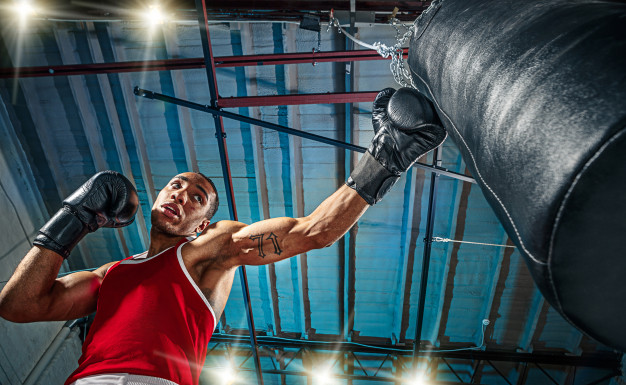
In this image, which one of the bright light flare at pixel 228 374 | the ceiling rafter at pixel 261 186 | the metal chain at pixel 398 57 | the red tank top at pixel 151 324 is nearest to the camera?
the red tank top at pixel 151 324

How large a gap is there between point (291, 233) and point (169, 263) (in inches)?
37.5

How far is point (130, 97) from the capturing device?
4.52 metres

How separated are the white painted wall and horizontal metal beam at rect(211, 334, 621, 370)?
285 cm

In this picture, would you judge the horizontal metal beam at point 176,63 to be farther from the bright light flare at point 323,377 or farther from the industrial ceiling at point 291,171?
the bright light flare at point 323,377

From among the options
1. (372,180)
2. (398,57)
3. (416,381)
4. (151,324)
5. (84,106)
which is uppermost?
(84,106)

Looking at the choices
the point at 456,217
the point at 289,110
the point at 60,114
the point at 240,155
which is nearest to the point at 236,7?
the point at 289,110

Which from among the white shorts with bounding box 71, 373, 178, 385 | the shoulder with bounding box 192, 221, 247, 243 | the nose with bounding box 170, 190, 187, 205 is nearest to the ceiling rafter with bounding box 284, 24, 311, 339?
the nose with bounding box 170, 190, 187, 205

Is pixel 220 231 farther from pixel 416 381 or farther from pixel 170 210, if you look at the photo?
pixel 416 381

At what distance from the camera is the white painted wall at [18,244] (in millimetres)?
4605

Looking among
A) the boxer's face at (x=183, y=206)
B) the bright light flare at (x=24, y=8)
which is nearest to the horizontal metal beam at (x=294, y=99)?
the boxer's face at (x=183, y=206)

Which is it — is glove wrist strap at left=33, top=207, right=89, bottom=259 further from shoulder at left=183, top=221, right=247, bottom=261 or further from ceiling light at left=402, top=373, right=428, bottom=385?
ceiling light at left=402, top=373, right=428, bottom=385

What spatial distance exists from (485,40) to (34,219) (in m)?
7.04

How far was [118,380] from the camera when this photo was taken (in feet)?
5.33

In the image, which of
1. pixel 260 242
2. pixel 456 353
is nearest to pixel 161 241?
pixel 260 242
